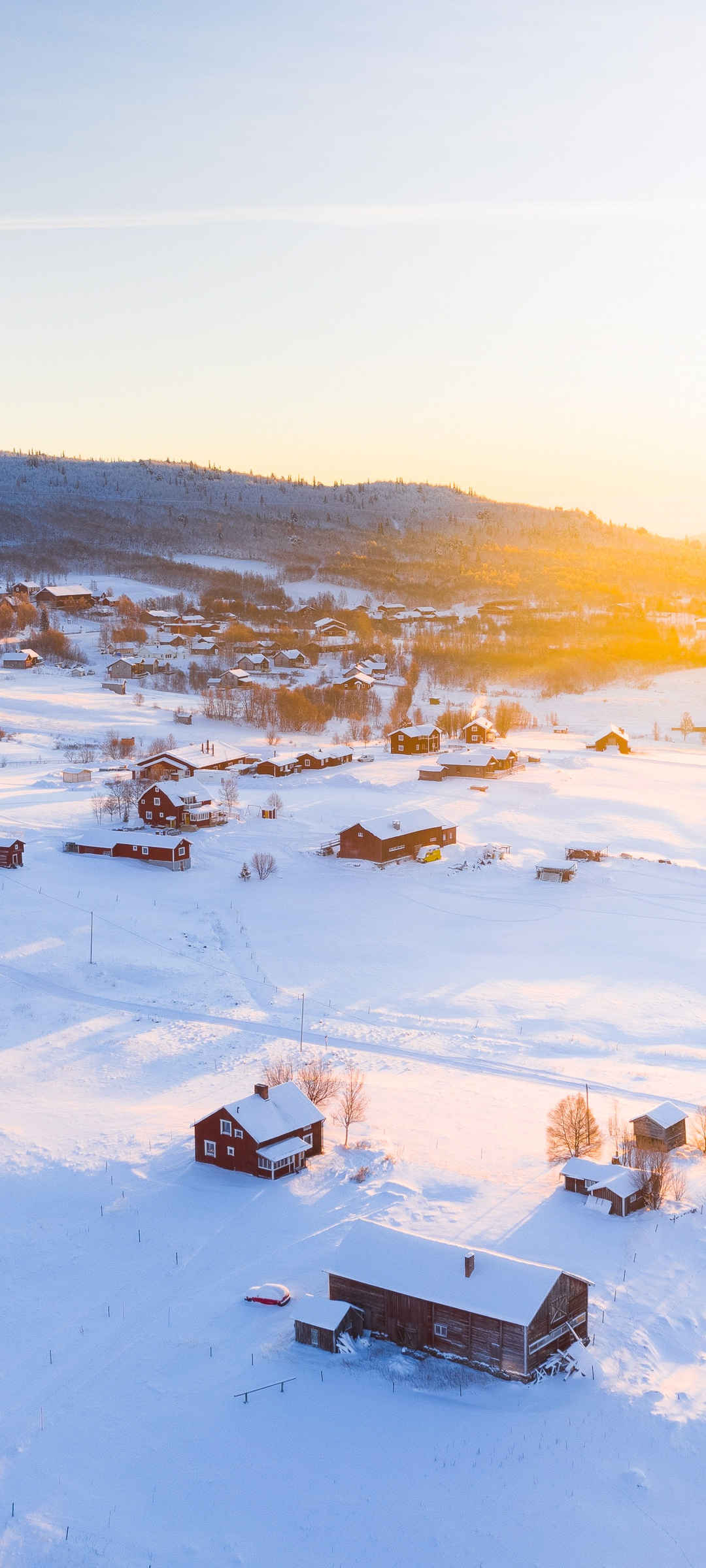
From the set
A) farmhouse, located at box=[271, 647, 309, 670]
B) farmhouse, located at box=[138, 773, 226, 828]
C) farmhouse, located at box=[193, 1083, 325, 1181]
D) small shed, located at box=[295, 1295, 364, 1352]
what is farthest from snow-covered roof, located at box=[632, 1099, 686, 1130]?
farmhouse, located at box=[271, 647, 309, 670]

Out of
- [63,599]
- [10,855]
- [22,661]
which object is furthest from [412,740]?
[63,599]

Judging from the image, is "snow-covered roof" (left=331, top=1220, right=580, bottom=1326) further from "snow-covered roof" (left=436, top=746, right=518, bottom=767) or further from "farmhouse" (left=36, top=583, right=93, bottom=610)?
"farmhouse" (left=36, top=583, right=93, bottom=610)

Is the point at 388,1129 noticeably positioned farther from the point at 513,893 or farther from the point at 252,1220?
the point at 513,893

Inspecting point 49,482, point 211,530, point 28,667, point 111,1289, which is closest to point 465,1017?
point 111,1289

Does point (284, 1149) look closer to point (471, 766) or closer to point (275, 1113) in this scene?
point (275, 1113)

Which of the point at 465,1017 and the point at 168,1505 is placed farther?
the point at 465,1017

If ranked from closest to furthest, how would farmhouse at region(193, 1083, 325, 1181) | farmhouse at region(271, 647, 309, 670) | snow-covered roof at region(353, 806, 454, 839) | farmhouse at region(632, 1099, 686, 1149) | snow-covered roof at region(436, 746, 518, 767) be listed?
farmhouse at region(193, 1083, 325, 1181) < farmhouse at region(632, 1099, 686, 1149) < snow-covered roof at region(353, 806, 454, 839) < snow-covered roof at region(436, 746, 518, 767) < farmhouse at region(271, 647, 309, 670)
